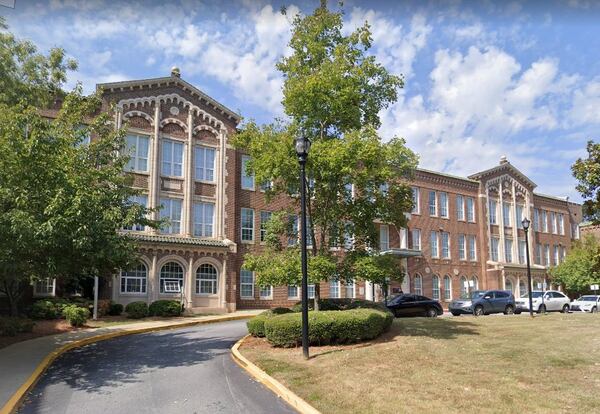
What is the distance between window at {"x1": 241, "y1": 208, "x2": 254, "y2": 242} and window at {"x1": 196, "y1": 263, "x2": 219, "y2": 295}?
3320mm

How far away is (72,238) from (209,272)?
729 inches

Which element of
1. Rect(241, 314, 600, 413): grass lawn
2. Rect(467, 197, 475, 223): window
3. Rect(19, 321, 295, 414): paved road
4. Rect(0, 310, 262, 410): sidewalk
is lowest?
Rect(19, 321, 295, 414): paved road

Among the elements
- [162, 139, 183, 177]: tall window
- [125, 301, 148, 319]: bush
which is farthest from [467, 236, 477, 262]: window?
[125, 301, 148, 319]: bush

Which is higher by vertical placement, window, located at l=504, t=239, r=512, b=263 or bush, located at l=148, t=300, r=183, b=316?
window, located at l=504, t=239, r=512, b=263

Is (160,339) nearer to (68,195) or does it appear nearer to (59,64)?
(68,195)

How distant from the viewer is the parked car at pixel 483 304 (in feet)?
91.9

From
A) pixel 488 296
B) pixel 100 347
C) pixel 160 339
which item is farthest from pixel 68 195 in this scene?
pixel 488 296

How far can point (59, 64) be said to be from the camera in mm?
19609

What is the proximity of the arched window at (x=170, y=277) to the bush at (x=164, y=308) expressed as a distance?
1.97 meters

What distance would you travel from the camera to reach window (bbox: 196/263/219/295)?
30375mm

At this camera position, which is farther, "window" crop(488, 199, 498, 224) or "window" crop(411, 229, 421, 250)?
"window" crop(488, 199, 498, 224)

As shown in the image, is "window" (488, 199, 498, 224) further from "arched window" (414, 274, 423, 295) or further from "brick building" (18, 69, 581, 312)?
"arched window" (414, 274, 423, 295)

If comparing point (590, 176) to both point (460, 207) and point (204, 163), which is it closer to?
point (204, 163)

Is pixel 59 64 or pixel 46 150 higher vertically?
pixel 59 64
